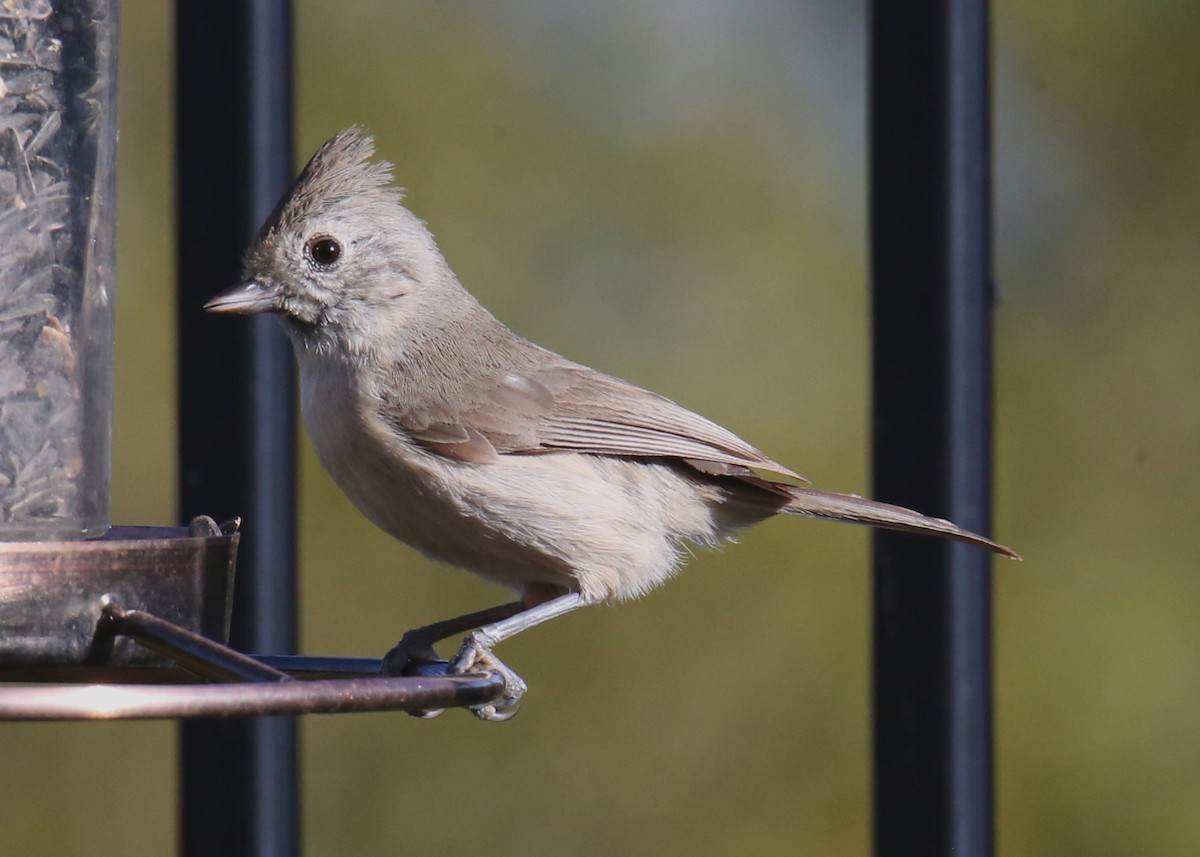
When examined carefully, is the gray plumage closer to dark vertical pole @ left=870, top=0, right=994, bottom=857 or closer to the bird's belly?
the bird's belly

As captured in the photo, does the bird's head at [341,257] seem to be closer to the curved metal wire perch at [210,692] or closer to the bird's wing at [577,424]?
the bird's wing at [577,424]

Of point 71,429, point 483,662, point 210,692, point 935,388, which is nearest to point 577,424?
point 483,662

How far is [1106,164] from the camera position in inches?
200

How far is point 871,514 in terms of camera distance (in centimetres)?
321

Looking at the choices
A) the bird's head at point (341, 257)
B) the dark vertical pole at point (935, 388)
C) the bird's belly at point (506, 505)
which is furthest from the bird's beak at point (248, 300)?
the dark vertical pole at point (935, 388)

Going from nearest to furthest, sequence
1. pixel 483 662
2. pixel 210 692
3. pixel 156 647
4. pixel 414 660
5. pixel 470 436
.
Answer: pixel 210 692 → pixel 156 647 → pixel 483 662 → pixel 414 660 → pixel 470 436

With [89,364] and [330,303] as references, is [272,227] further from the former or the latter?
[89,364]

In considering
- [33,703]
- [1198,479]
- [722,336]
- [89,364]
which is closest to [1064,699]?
[1198,479]

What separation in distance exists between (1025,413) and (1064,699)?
92 cm

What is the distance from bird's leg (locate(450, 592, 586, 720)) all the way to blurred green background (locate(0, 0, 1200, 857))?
4.88 ft

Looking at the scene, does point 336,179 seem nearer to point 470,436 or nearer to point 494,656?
point 470,436

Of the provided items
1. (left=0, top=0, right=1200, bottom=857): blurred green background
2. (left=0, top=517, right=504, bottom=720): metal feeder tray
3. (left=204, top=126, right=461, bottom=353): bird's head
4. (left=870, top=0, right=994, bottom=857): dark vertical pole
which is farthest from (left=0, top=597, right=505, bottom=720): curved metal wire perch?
(left=0, top=0, right=1200, bottom=857): blurred green background

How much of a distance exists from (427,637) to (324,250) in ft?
2.84

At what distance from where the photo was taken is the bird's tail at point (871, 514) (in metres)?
3.03
